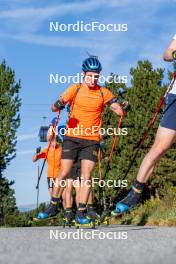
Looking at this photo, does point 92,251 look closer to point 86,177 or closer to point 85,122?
point 86,177

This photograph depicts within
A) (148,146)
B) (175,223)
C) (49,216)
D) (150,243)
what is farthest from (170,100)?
(148,146)

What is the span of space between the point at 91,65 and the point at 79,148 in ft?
3.91

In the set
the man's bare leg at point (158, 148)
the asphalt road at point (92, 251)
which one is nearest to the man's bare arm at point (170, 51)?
the man's bare leg at point (158, 148)

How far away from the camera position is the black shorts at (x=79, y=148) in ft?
30.1

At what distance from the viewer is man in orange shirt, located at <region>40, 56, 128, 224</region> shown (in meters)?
9.08

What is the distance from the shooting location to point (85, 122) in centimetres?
912

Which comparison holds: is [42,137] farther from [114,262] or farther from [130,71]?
[130,71]

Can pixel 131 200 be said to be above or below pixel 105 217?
above

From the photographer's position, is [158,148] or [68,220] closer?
[158,148]

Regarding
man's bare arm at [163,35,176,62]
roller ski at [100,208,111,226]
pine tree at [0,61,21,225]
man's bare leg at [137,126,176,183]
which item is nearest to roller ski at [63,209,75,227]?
roller ski at [100,208,111,226]

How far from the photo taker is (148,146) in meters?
37.3

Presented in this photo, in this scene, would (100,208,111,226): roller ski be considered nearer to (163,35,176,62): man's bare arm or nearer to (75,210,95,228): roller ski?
(75,210,95,228): roller ski

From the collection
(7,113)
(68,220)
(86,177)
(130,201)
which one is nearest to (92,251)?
(130,201)

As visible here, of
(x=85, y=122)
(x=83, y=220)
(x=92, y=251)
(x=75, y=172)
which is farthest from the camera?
(x=75, y=172)
